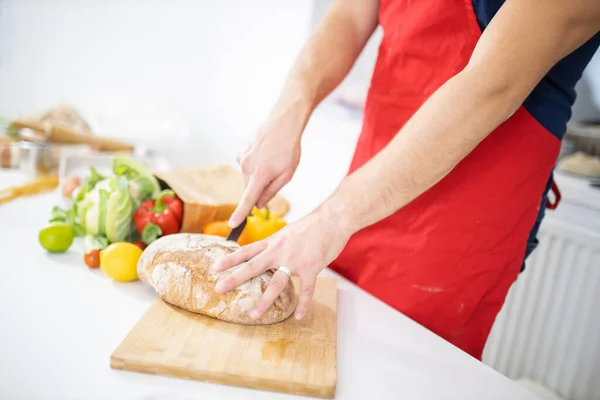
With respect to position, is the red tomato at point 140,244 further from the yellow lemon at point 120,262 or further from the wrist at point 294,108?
the wrist at point 294,108

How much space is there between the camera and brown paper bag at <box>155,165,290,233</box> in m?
1.21

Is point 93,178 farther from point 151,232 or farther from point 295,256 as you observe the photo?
point 295,256

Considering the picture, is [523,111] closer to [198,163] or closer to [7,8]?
[198,163]

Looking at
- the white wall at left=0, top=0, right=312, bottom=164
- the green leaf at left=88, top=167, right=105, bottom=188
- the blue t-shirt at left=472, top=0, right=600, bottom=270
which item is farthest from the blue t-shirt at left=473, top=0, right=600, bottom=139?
the white wall at left=0, top=0, right=312, bottom=164

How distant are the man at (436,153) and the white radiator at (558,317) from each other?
2.38 feet

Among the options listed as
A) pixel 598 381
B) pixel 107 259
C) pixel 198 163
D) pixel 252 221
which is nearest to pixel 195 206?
pixel 252 221

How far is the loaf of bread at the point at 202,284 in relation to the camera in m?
0.84

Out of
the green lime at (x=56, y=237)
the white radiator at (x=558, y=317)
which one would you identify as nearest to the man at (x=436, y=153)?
the green lime at (x=56, y=237)

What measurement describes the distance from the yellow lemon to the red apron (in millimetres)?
485

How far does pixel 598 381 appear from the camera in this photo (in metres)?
1.66

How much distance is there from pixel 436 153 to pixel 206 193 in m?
Result: 0.69

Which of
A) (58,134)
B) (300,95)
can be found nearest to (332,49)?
(300,95)

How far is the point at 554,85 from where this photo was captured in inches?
37.7

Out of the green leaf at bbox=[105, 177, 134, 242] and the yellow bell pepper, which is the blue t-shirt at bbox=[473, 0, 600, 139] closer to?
the yellow bell pepper
